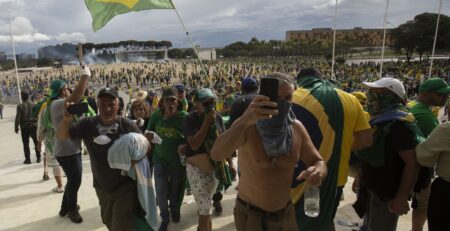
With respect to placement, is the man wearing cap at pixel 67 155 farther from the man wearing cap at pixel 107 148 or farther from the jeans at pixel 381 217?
the jeans at pixel 381 217

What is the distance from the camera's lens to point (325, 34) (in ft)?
363

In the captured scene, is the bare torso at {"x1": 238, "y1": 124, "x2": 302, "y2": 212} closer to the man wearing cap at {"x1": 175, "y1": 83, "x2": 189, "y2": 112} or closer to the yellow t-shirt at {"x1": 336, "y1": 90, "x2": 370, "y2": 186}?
the yellow t-shirt at {"x1": 336, "y1": 90, "x2": 370, "y2": 186}

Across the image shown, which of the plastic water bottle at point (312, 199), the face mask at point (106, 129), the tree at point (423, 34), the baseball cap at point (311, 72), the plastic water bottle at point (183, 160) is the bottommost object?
the plastic water bottle at point (183, 160)

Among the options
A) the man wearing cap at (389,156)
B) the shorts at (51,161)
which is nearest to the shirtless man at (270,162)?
the man wearing cap at (389,156)

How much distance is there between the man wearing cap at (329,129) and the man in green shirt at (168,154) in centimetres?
152

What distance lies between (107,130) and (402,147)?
2.24 meters

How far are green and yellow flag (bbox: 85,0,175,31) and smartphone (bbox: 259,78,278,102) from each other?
→ 3.21 m

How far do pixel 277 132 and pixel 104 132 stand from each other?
5.07 ft

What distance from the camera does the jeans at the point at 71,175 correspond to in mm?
3783

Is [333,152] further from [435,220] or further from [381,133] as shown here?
[435,220]

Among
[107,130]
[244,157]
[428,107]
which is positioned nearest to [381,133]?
[428,107]

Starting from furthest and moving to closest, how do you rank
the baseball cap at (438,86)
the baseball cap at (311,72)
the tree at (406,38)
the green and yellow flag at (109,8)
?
1. the tree at (406,38)
2. the green and yellow flag at (109,8)
3. the baseball cap at (438,86)
4. the baseball cap at (311,72)

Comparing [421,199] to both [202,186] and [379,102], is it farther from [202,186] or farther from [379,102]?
[202,186]

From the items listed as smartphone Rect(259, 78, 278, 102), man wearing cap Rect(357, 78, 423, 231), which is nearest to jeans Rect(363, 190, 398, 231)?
man wearing cap Rect(357, 78, 423, 231)
